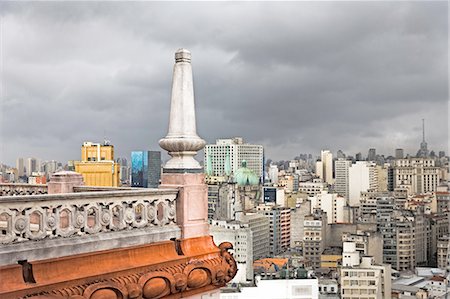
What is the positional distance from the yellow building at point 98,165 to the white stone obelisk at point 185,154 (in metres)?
3.12

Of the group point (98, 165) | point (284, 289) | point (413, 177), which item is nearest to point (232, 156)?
point (413, 177)

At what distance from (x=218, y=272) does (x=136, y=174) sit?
6890 millimetres

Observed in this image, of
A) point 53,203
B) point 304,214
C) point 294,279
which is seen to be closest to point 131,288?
point 53,203

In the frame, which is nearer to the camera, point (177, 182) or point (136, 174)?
point (177, 182)

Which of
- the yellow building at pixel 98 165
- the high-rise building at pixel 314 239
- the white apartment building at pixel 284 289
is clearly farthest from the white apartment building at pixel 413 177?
the yellow building at pixel 98 165

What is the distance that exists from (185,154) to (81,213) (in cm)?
62

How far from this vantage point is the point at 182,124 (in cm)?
260

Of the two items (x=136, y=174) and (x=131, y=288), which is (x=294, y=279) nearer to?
(x=136, y=174)

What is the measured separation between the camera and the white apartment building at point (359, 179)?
41.7 metres

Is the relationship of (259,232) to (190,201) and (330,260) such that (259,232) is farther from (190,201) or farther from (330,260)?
(190,201)

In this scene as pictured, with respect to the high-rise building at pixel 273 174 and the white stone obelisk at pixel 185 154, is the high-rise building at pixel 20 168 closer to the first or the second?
the white stone obelisk at pixel 185 154

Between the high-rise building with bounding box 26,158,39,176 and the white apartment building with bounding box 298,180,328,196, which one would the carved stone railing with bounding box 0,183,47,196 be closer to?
the high-rise building with bounding box 26,158,39,176

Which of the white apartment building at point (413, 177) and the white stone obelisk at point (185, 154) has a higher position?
the white stone obelisk at point (185, 154)

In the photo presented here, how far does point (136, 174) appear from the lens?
30.6 feet
